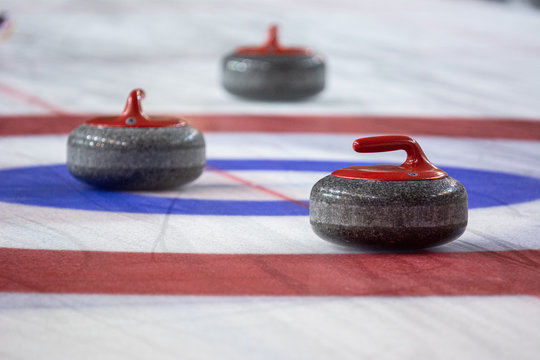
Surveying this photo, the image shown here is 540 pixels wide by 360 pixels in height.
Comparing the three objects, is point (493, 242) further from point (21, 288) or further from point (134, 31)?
point (134, 31)

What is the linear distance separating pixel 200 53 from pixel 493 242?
9861 mm

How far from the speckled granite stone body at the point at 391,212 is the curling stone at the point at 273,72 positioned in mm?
5318

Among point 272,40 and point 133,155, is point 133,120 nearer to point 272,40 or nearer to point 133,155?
point 133,155

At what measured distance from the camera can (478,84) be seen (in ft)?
35.7

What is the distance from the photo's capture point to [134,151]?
4941 mm

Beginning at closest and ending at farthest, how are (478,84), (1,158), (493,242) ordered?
1. (493,242)
2. (1,158)
3. (478,84)

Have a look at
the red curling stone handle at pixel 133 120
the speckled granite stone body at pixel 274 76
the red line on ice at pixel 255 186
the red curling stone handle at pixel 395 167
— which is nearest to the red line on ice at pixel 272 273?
the red curling stone handle at pixel 395 167

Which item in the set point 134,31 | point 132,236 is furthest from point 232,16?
point 132,236

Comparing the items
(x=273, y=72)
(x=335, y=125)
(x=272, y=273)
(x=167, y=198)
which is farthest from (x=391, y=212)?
(x=273, y=72)

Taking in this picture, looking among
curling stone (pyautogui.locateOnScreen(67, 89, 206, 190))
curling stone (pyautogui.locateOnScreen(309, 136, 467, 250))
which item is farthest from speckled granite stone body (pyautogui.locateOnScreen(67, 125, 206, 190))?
curling stone (pyautogui.locateOnScreen(309, 136, 467, 250))

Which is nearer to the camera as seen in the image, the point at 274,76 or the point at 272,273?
the point at 272,273

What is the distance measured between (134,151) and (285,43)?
9864 mm

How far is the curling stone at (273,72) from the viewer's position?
904cm

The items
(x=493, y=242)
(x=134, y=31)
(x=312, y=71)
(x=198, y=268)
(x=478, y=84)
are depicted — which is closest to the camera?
(x=198, y=268)
